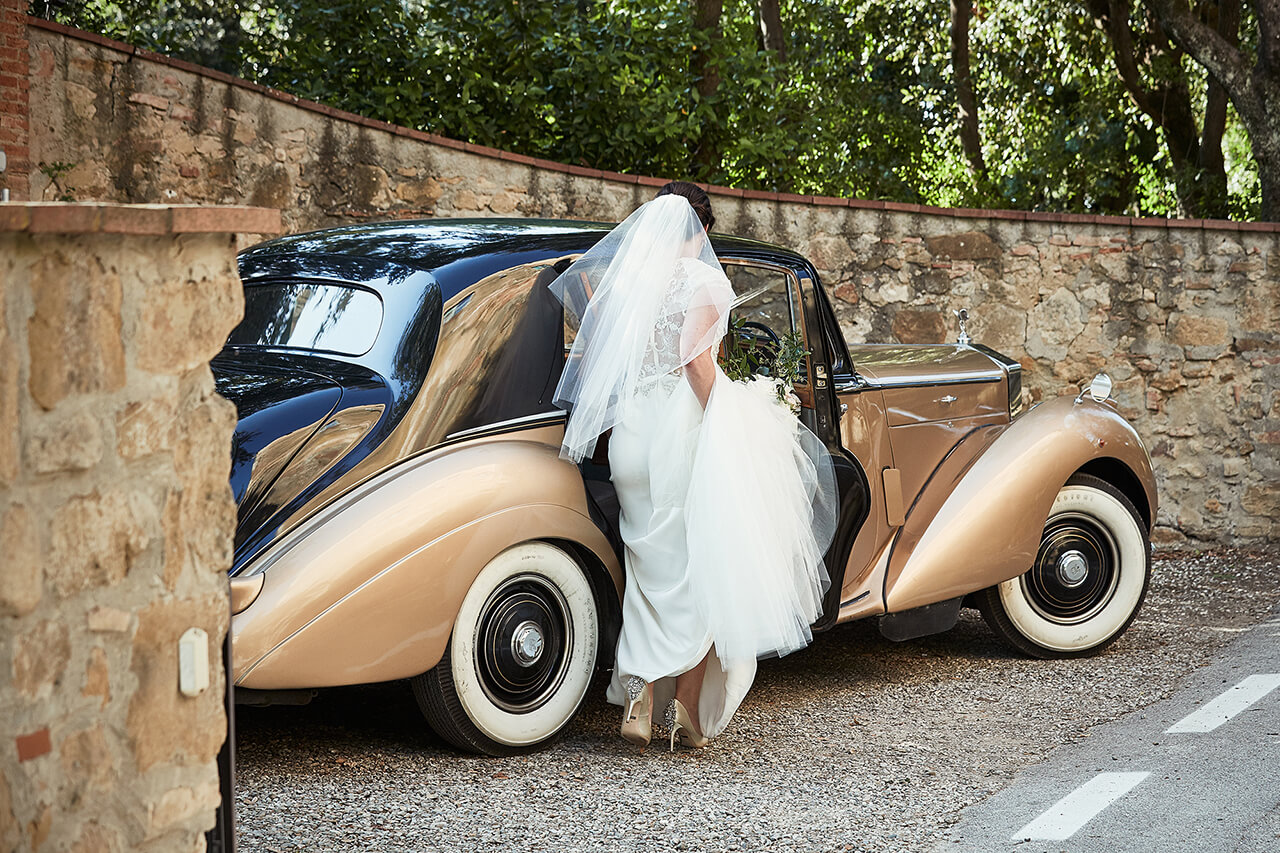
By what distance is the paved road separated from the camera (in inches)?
132

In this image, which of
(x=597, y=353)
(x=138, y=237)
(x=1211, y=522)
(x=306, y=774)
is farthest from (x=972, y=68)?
(x=138, y=237)

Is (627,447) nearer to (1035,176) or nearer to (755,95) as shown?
(755,95)

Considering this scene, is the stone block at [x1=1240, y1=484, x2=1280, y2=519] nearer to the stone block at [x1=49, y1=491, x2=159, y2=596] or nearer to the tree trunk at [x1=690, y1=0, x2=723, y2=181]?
the tree trunk at [x1=690, y1=0, x2=723, y2=181]

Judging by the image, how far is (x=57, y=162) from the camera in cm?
657

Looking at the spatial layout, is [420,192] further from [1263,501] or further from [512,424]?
[1263,501]

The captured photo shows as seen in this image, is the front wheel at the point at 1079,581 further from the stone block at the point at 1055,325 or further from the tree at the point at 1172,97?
the tree at the point at 1172,97

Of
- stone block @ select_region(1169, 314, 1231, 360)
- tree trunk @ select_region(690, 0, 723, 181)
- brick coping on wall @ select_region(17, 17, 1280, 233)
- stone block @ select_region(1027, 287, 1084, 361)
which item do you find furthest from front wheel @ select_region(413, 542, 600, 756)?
tree trunk @ select_region(690, 0, 723, 181)

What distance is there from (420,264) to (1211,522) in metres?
6.41

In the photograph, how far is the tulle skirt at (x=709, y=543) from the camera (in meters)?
3.95

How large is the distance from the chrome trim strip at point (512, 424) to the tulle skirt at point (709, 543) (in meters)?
0.22

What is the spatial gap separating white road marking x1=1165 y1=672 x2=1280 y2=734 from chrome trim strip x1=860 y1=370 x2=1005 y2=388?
163 centimetres

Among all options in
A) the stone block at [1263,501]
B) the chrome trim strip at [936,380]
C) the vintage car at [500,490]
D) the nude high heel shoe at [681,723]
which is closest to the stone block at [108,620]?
the vintage car at [500,490]

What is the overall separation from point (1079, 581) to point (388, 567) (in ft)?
10.8

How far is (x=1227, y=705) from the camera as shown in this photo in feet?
15.4
